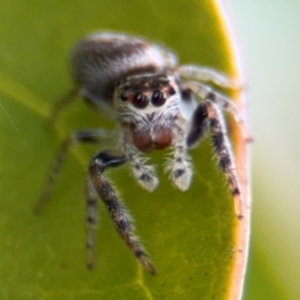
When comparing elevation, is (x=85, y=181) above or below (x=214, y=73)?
below

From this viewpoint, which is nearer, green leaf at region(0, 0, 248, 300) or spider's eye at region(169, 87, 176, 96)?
green leaf at region(0, 0, 248, 300)

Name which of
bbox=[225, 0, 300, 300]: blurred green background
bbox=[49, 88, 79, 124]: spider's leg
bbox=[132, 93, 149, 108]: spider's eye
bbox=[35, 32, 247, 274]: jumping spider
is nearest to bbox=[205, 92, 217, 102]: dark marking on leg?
bbox=[35, 32, 247, 274]: jumping spider

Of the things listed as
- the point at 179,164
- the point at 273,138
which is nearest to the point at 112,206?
the point at 179,164

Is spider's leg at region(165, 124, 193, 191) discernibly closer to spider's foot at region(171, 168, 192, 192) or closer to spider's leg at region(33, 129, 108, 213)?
spider's foot at region(171, 168, 192, 192)

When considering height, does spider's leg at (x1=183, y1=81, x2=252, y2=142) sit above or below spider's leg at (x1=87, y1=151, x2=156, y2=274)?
above

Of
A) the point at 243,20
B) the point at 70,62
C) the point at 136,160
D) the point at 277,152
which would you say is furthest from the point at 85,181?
the point at 243,20

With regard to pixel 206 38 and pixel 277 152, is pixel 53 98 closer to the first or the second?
pixel 206 38

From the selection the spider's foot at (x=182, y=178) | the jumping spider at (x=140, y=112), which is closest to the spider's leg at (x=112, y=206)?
the jumping spider at (x=140, y=112)
